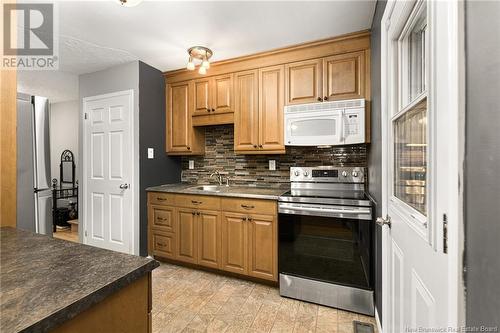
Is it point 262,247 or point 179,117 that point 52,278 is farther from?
point 179,117

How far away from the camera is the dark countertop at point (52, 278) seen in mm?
470

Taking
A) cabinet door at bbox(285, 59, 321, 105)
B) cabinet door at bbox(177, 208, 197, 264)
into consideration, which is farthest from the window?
cabinet door at bbox(177, 208, 197, 264)

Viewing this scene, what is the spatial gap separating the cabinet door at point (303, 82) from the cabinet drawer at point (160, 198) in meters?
1.67

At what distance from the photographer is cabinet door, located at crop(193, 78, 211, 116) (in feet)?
9.49

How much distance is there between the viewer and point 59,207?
473 cm

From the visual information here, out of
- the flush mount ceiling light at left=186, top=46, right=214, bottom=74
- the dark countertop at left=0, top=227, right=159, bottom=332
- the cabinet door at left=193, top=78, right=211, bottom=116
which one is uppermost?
the flush mount ceiling light at left=186, top=46, right=214, bottom=74

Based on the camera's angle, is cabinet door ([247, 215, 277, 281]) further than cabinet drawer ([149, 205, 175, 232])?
No

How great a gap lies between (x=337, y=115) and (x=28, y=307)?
→ 2261 mm

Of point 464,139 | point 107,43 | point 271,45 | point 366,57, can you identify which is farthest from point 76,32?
point 464,139

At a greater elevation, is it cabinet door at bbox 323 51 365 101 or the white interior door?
cabinet door at bbox 323 51 365 101

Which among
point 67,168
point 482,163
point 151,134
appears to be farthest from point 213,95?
point 67,168

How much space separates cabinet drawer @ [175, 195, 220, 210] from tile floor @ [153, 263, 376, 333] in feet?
2.44

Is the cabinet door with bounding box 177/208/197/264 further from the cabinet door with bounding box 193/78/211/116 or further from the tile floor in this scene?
the cabinet door with bounding box 193/78/211/116

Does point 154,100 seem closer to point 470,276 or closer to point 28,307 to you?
point 28,307
